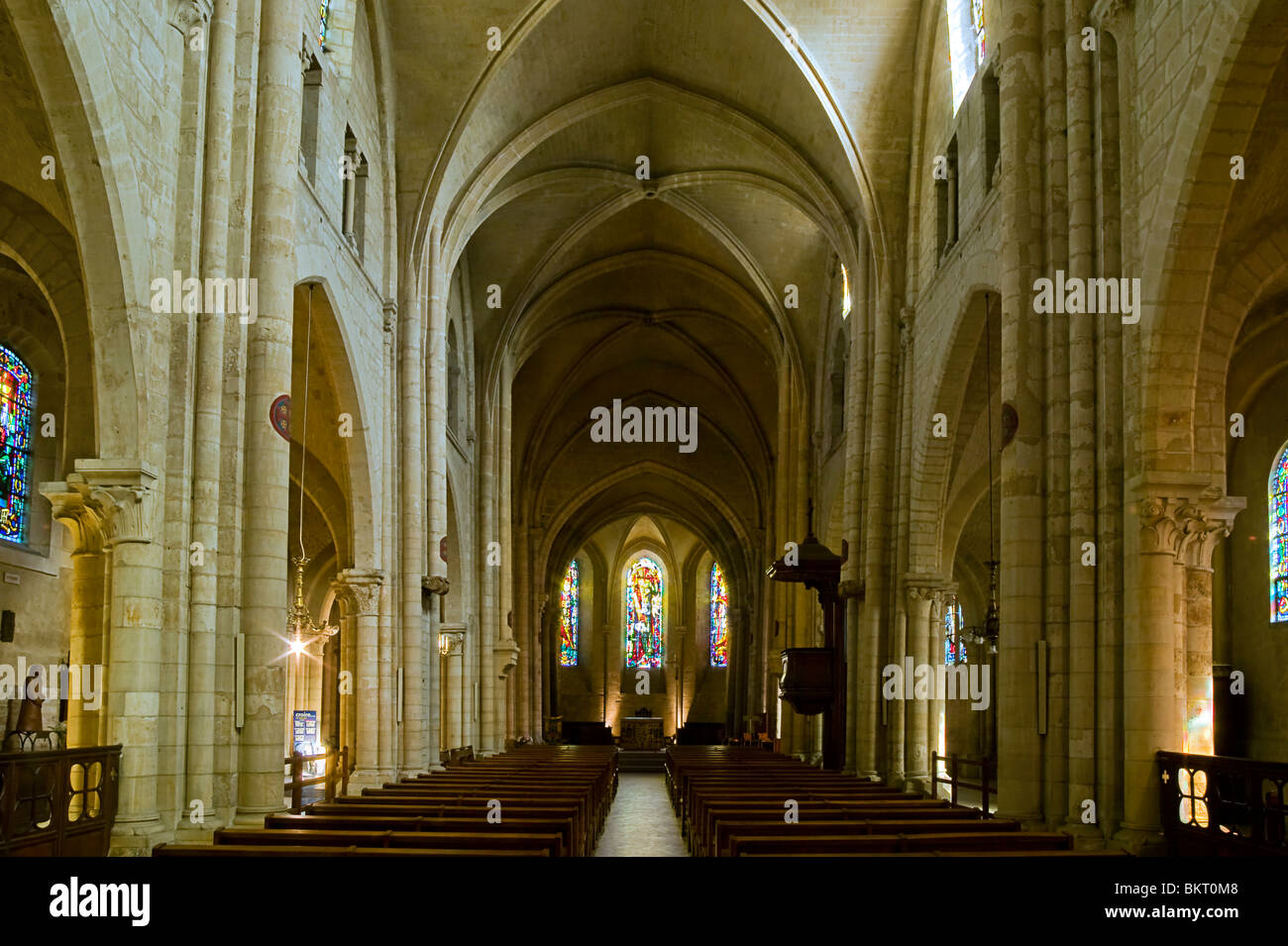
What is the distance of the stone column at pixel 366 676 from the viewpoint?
19.8 meters

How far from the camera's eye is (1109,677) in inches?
449

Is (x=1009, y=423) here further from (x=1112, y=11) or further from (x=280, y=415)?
(x=280, y=415)

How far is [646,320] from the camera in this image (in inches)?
1448

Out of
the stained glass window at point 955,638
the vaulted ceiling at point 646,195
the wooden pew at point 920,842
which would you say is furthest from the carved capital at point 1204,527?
the stained glass window at point 955,638

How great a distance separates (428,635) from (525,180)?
394 inches

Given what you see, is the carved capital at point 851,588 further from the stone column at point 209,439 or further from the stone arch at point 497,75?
the stone column at point 209,439

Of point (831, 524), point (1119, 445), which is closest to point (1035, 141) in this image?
point (1119, 445)

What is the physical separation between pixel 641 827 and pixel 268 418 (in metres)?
9.67

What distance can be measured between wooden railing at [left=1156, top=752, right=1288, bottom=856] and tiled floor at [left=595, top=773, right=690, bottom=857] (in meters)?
6.33

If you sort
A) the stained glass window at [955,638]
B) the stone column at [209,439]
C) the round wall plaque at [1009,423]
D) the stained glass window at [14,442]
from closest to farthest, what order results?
the stone column at [209,439], the round wall plaque at [1009,423], the stained glass window at [14,442], the stained glass window at [955,638]

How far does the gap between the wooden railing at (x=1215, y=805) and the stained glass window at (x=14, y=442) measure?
50.7 ft

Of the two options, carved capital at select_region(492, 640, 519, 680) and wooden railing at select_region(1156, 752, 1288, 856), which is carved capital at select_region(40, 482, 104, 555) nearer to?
→ wooden railing at select_region(1156, 752, 1288, 856)

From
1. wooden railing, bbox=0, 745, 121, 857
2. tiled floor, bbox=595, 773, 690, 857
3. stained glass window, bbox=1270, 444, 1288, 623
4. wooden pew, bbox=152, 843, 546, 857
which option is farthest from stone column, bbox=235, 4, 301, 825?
stained glass window, bbox=1270, 444, 1288, 623

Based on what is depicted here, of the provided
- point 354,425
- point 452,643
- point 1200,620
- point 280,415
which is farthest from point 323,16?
point 1200,620
